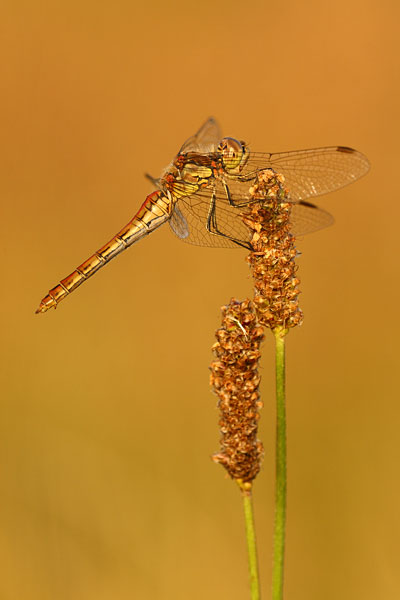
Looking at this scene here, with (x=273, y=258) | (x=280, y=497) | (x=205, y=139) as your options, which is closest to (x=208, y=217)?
(x=205, y=139)

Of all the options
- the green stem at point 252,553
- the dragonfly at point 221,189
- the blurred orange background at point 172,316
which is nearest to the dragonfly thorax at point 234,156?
the dragonfly at point 221,189

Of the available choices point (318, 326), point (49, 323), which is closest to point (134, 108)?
point (49, 323)

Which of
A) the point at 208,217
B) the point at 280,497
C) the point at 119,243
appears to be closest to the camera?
the point at 280,497

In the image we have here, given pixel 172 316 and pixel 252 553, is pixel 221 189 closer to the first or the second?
pixel 172 316

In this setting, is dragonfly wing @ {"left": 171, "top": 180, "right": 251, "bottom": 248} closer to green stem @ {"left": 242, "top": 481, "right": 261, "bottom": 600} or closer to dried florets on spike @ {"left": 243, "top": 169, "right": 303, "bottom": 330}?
dried florets on spike @ {"left": 243, "top": 169, "right": 303, "bottom": 330}

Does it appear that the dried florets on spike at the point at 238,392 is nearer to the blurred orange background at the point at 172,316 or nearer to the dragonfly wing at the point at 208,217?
the dragonfly wing at the point at 208,217

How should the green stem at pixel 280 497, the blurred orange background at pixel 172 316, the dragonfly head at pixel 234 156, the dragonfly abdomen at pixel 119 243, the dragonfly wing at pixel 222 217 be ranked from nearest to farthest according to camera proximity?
the green stem at pixel 280 497
the dragonfly wing at pixel 222 217
the dragonfly head at pixel 234 156
the dragonfly abdomen at pixel 119 243
the blurred orange background at pixel 172 316
